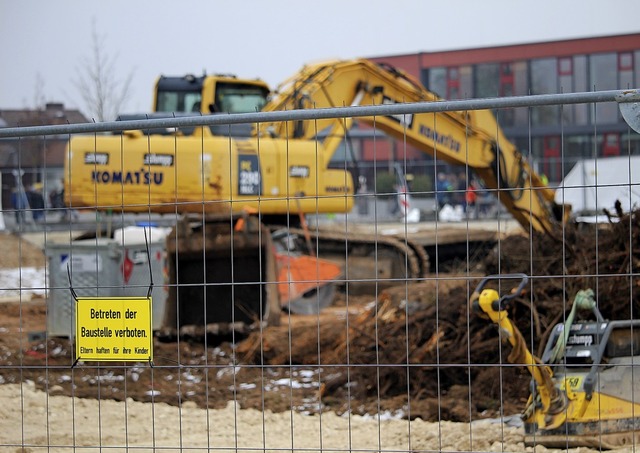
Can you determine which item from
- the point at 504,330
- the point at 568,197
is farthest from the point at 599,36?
the point at 504,330

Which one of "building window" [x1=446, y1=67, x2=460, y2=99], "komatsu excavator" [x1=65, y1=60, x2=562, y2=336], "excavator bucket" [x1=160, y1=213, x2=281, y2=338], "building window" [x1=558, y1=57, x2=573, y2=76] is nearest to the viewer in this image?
"excavator bucket" [x1=160, y1=213, x2=281, y2=338]

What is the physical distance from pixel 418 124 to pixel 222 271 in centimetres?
393

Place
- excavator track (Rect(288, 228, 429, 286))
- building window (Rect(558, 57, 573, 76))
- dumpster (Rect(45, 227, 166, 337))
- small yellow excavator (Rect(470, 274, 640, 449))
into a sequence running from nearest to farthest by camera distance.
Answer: small yellow excavator (Rect(470, 274, 640, 449)) → dumpster (Rect(45, 227, 166, 337)) → excavator track (Rect(288, 228, 429, 286)) → building window (Rect(558, 57, 573, 76))

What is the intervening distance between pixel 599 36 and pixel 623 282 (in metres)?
22.1

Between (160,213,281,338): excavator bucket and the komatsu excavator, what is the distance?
1 centimetres

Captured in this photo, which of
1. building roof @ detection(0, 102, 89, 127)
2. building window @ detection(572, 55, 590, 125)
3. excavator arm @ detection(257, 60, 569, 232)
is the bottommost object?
excavator arm @ detection(257, 60, 569, 232)

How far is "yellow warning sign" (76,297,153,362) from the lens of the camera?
14.3ft

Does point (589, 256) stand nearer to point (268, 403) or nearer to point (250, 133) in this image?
point (268, 403)

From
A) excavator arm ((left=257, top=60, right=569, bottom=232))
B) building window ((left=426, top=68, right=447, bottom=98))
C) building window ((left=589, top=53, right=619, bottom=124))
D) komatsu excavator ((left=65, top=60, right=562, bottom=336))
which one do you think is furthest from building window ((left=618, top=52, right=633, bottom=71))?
excavator arm ((left=257, top=60, right=569, bottom=232))

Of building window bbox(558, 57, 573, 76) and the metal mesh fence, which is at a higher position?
building window bbox(558, 57, 573, 76)

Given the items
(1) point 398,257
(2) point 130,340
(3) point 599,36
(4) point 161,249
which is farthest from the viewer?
(3) point 599,36

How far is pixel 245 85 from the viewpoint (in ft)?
47.6

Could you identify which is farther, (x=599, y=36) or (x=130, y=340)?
(x=599, y=36)

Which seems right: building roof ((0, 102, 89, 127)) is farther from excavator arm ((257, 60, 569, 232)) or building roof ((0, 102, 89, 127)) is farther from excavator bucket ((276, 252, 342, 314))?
excavator bucket ((276, 252, 342, 314))
